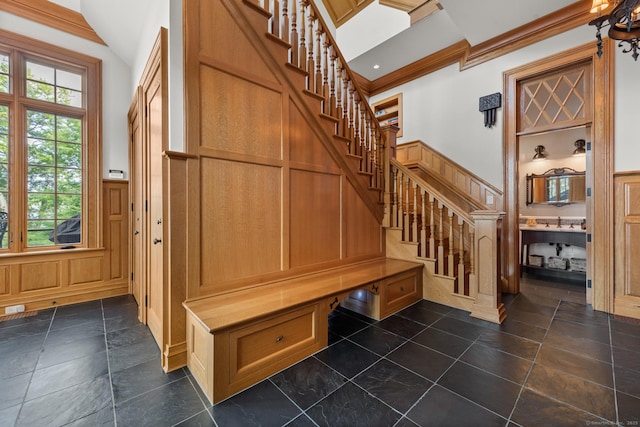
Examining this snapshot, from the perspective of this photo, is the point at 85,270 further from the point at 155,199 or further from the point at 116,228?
the point at 155,199

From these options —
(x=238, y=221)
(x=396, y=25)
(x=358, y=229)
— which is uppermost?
(x=396, y=25)

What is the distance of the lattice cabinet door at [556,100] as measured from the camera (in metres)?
3.17

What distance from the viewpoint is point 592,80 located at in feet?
10.1

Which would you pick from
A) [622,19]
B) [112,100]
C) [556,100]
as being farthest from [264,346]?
[556,100]

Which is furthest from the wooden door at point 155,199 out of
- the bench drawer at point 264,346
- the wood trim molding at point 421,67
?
the wood trim molding at point 421,67

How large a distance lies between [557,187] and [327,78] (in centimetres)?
497

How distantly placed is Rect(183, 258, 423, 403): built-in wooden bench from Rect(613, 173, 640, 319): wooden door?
106 inches

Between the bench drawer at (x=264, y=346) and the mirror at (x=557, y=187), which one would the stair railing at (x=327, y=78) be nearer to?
the bench drawer at (x=264, y=346)

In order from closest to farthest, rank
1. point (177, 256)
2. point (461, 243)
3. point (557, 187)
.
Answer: point (177, 256), point (461, 243), point (557, 187)

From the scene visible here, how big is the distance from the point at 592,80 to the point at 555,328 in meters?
2.90

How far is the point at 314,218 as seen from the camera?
9.11 ft

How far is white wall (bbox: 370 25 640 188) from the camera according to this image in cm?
284

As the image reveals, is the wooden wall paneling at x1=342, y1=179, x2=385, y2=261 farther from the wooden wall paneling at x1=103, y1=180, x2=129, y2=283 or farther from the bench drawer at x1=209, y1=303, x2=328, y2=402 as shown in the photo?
the wooden wall paneling at x1=103, y1=180, x2=129, y2=283

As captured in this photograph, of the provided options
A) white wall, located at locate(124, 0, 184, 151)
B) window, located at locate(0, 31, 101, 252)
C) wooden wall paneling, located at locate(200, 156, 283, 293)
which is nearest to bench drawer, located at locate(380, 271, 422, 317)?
wooden wall paneling, located at locate(200, 156, 283, 293)
